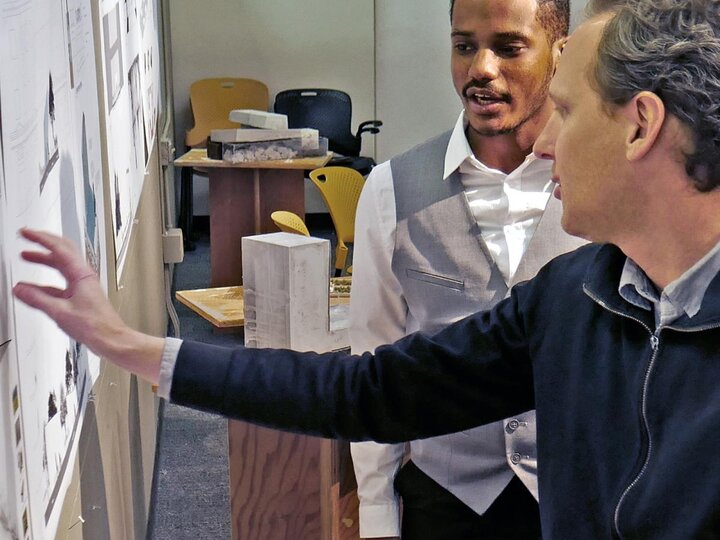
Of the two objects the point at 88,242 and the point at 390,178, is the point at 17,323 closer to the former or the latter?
the point at 88,242

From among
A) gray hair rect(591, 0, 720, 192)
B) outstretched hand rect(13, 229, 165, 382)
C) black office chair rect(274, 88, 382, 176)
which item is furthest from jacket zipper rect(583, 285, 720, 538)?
black office chair rect(274, 88, 382, 176)

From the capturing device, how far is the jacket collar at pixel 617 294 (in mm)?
1028

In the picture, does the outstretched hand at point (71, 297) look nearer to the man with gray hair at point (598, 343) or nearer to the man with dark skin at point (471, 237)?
the man with gray hair at point (598, 343)

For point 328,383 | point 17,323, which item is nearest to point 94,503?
point 328,383

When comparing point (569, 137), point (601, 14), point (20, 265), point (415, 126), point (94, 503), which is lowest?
point (415, 126)

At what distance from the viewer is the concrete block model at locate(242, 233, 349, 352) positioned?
89.9 inches

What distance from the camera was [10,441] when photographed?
0.96 meters

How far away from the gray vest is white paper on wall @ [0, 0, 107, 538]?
56cm

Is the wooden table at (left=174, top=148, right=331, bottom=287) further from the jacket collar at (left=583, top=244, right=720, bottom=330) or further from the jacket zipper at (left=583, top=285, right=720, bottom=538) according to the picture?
the jacket zipper at (left=583, top=285, right=720, bottom=538)

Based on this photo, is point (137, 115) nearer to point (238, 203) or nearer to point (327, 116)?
point (238, 203)

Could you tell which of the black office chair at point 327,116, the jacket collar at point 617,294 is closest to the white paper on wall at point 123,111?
the jacket collar at point 617,294

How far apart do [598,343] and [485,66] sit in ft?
2.12

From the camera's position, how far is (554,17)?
1.71m

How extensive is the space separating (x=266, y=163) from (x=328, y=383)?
4.63 metres
